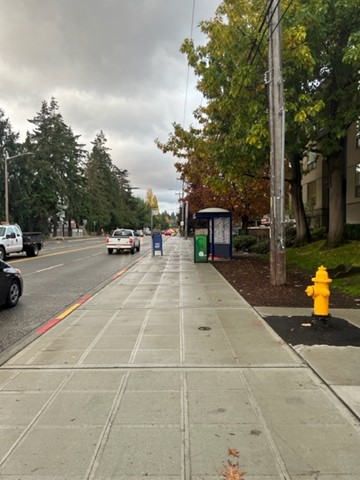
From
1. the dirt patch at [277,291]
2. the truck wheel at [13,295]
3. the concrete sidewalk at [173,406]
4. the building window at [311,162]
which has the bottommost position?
the concrete sidewalk at [173,406]

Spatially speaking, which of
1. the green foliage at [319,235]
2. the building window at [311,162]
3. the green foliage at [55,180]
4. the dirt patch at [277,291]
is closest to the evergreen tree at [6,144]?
the green foliage at [55,180]

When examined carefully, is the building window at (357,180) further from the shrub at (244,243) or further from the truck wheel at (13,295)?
the truck wheel at (13,295)

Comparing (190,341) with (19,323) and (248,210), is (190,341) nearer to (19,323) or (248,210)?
(19,323)

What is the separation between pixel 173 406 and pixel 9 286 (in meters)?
6.17

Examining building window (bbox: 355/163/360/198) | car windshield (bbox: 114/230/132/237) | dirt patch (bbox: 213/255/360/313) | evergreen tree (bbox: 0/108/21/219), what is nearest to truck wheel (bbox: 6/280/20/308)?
dirt patch (bbox: 213/255/360/313)

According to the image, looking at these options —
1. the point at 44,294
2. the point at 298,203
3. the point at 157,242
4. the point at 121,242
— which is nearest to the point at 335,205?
the point at 298,203

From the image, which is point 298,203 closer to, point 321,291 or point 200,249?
point 200,249

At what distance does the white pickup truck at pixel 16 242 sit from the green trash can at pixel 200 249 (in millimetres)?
9593

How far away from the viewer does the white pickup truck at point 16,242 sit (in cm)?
2083

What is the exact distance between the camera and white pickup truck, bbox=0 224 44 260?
2083 centimetres

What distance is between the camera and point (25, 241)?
2339cm

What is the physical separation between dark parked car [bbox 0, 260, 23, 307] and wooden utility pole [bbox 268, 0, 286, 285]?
637 cm

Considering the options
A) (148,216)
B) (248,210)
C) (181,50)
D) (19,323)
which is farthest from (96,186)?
(19,323)

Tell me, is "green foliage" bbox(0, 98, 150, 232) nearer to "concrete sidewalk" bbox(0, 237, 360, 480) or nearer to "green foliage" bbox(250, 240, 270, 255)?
"green foliage" bbox(250, 240, 270, 255)
